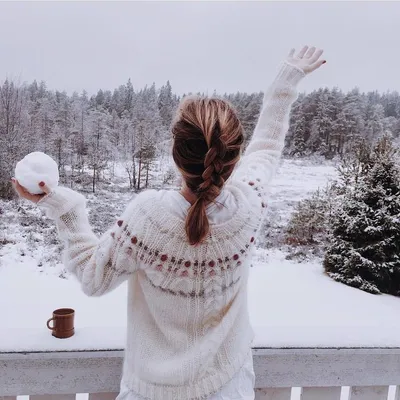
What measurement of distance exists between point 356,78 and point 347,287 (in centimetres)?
357

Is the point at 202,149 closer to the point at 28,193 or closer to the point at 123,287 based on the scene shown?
the point at 28,193

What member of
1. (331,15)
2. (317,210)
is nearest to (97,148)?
(317,210)

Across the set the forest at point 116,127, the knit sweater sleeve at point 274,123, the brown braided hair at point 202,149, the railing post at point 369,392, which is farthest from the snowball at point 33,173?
the forest at point 116,127

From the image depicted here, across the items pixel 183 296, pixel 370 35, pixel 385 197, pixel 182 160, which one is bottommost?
pixel 385 197

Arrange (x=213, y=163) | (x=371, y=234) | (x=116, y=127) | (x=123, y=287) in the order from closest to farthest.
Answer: (x=213, y=163), (x=123, y=287), (x=371, y=234), (x=116, y=127)

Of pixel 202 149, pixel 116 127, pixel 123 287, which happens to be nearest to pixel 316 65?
pixel 202 149

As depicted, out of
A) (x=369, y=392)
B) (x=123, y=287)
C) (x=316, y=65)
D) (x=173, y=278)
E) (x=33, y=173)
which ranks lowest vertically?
(x=123, y=287)

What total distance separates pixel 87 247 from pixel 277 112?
34 centimetres

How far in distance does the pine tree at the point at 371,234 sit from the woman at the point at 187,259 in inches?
158

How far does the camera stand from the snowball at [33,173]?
0.46 m

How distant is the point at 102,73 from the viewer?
20.2ft

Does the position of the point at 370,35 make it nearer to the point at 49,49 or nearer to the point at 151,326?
the point at 49,49

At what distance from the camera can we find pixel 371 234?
427cm

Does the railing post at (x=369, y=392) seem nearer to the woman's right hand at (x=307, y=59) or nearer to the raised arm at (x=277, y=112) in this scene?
the raised arm at (x=277, y=112)
